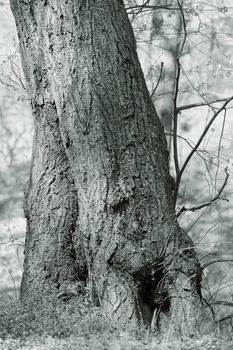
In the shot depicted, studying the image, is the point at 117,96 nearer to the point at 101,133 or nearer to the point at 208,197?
the point at 101,133

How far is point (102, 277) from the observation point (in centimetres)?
564

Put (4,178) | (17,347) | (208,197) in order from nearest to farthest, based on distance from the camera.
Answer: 1. (17,347)
2. (208,197)
3. (4,178)

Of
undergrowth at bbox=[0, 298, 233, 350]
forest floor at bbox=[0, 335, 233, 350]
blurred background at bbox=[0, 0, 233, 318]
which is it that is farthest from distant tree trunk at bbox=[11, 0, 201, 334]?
blurred background at bbox=[0, 0, 233, 318]

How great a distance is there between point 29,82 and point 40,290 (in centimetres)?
162

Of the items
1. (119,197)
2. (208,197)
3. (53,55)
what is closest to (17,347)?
(119,197)

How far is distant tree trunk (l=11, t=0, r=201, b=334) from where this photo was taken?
219 inches

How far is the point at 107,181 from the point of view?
561 centimetres

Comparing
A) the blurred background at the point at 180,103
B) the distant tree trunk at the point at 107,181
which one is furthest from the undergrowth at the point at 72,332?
the blurred background at the point at 180,103

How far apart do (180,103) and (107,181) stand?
495 cm

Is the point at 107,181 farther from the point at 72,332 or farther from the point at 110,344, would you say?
the point at 110,344

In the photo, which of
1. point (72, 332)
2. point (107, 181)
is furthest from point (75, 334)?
point (107, 181)

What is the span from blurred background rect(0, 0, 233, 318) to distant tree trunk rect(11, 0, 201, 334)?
13.4 feet

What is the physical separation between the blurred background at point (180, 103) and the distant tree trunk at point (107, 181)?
4.07 meters

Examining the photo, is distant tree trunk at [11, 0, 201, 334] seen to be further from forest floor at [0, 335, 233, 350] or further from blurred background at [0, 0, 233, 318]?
blurred background at [0, 0, 233, 318]
